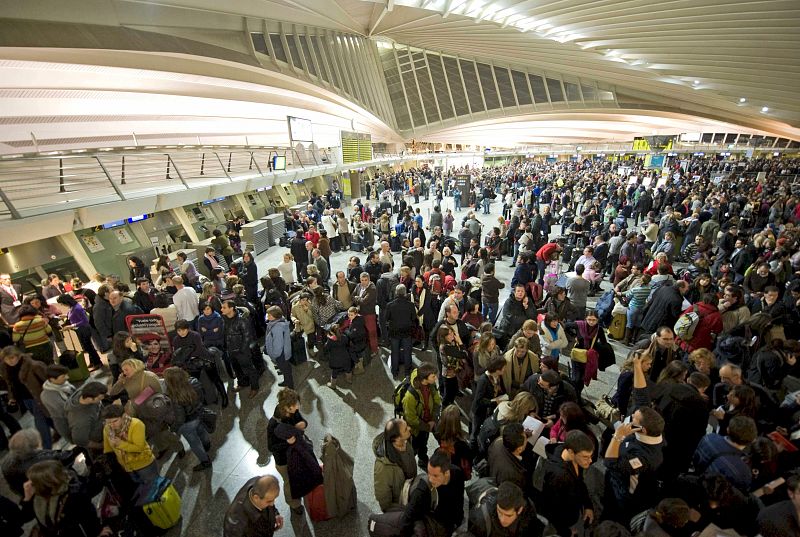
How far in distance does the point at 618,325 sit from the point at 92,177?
39.6ft

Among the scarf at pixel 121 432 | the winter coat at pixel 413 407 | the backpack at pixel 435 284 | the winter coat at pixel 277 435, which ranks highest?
the scarf at pixel 121 432

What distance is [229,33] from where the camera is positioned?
1588 centimetres

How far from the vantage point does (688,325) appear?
4.69 m

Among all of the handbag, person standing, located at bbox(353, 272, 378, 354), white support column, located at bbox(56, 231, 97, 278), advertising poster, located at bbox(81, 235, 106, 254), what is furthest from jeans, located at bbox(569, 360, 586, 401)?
advertising poster, located at bbox(81, 235, 106, 254)

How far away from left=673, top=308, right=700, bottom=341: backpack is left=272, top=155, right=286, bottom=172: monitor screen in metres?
14.5

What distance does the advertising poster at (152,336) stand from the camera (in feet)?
16.4

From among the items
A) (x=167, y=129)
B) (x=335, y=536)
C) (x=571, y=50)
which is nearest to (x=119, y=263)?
(x=335, y=536)

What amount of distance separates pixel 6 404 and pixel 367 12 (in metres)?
27.3

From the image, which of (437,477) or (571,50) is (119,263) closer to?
(437,477)

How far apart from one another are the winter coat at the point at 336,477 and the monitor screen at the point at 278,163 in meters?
14.0

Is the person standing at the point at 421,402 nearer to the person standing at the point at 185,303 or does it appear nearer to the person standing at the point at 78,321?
the person standing at the point at 185,303

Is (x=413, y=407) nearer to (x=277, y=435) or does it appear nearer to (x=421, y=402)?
(x=421, y=402)

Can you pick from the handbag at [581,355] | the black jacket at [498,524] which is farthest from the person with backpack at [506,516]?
the handbag at [581,355]

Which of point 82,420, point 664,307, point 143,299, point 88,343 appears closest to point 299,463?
point 82,420
